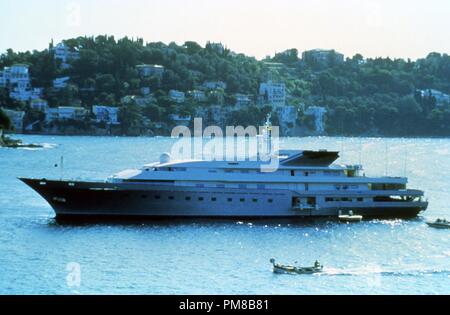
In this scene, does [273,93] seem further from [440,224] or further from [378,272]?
[378,272]

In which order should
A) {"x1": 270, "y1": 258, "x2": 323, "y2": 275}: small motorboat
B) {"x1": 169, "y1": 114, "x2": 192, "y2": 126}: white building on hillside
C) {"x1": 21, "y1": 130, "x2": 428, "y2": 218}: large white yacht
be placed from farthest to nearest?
{"x1": 169, "y1": 114, "x2": 192, "y2": 126}: white building on hillside
{"x1": 21, "y1": 130, "x2": 428, "y2": 218}: large white yacht
{"x1": 270, "y1": 258, "x2": 323, "y2": 275}: small motorboat

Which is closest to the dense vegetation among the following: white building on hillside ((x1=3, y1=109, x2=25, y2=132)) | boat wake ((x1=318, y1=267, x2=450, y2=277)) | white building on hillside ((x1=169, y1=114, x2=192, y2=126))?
white building on hillside ((x1=169, y1=114, x2=192, y2=126))

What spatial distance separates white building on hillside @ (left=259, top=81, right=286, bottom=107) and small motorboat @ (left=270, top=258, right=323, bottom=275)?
15493cm

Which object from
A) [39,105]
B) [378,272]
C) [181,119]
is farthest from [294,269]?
[181,119]

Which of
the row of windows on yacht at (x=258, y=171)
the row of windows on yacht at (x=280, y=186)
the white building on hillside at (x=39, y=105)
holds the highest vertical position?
the white building on hillside at (x=39, y=105)

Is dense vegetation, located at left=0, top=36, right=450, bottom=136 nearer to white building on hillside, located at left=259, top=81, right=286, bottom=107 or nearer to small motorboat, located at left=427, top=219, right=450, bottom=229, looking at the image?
white building on hillside, located at left=259, top=81, right=286, bottom=107

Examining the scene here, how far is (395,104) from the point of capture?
197 metres

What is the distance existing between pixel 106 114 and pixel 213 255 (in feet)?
424

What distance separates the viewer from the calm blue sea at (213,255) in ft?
97.8

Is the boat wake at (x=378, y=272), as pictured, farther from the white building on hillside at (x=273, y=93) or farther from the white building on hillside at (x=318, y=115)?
the white building on hillside at (x=273, y=93)

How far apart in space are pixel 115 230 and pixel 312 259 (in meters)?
9.81

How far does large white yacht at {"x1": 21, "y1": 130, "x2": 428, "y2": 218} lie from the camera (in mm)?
43344

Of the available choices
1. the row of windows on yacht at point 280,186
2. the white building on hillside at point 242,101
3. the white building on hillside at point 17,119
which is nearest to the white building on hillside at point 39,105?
the white building on hillside at point 17,119
